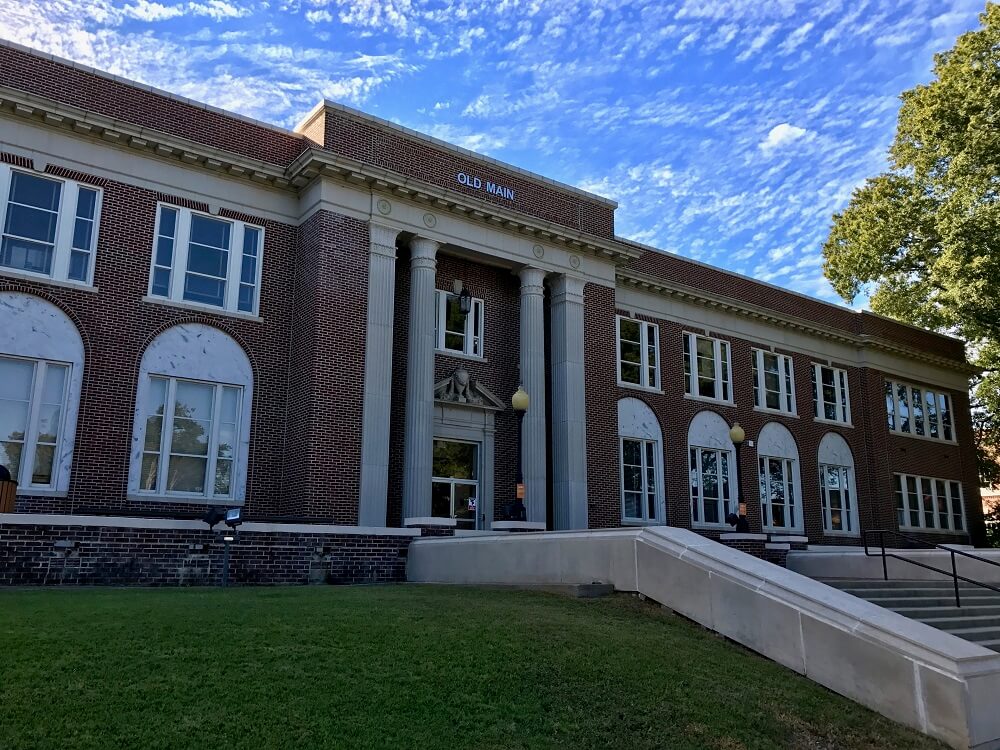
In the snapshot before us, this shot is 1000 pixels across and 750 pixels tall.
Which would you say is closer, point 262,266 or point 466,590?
point 466,590

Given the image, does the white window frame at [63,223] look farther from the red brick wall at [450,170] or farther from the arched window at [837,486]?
the arched window at [837,486]

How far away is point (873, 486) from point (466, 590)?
83.1 ft

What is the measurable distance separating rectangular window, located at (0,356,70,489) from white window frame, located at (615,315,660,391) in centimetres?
1571

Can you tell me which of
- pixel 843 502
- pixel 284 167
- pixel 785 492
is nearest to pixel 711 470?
pixel 785 492

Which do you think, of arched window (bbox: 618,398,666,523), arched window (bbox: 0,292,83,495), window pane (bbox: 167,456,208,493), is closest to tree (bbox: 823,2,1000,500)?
arched window (bbox: 618,398,666,523)

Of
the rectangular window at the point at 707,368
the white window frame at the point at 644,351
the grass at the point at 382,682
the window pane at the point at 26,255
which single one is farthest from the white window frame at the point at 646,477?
the window pane at the point at 26,255

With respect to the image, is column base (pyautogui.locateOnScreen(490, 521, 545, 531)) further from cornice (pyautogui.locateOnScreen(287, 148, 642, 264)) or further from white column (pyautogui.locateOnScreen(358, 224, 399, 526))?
cornice (pyautogui.locateOnScreen(287, 148, 642, 264))

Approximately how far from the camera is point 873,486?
33625mm

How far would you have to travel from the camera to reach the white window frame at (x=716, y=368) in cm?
2902

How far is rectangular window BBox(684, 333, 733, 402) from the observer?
29.1 metres

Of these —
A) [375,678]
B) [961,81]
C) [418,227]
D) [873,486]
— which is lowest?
[375,678]

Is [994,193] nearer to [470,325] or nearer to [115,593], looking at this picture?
[470,325]

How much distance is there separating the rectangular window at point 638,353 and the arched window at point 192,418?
40.5 feet

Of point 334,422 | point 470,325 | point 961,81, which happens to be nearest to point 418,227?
point 470,325
